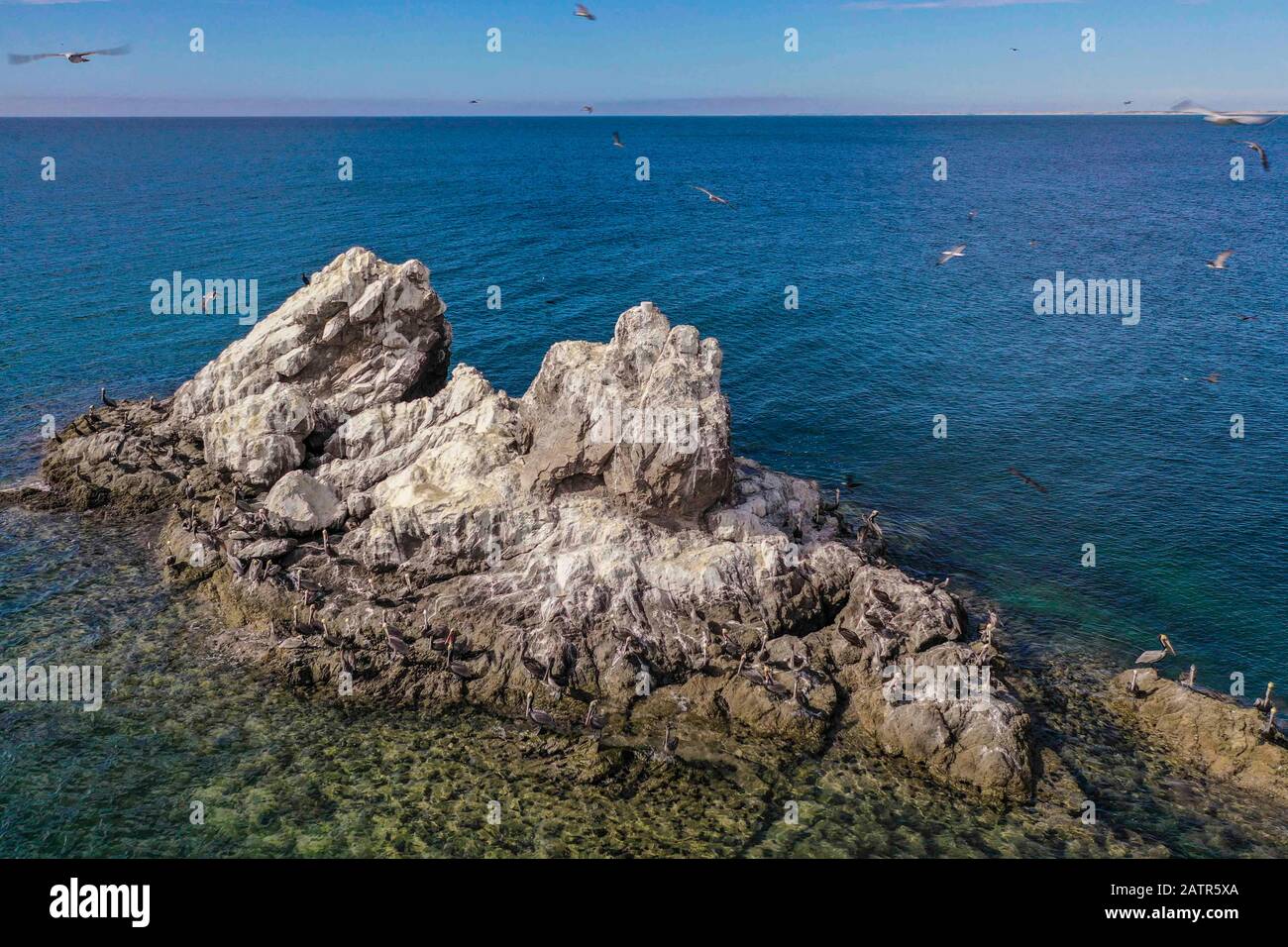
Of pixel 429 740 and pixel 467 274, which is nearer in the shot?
pixel 429 740


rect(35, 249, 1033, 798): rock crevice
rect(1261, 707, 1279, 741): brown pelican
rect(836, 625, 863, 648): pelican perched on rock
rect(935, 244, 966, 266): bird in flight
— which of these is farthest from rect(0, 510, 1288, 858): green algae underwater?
rect(935, 244, 966, 266): bird in flight

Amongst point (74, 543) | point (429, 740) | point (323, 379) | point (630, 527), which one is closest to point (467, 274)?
point (323, 379)

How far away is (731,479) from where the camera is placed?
125ft

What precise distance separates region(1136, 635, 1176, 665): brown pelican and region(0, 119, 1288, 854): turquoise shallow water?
53.5 inches

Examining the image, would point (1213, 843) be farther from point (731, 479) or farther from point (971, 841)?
point (731, 479)

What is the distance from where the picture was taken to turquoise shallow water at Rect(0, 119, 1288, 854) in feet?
90.7

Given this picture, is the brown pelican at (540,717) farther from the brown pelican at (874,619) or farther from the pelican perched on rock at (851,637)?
the brown pelican at (874,619)

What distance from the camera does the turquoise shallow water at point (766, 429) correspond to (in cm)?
2764

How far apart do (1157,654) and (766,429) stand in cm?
2791

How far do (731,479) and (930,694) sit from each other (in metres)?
12.2

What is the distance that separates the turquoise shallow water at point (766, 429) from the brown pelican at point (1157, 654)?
1.36 meters

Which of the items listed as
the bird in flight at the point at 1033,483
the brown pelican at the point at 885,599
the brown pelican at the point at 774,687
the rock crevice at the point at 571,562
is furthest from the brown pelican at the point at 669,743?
the bird in flight at the point at 1033,483

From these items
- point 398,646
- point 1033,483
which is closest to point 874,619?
point 398,646

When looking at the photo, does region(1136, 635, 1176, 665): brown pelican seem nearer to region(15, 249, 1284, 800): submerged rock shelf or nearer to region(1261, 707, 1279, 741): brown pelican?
region(1261, 707, 1279, 741): brown pelican
